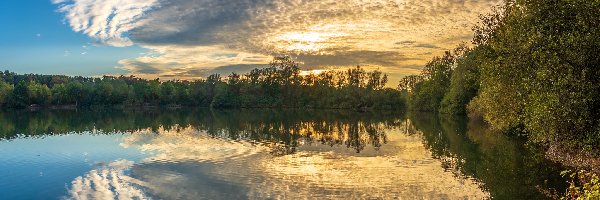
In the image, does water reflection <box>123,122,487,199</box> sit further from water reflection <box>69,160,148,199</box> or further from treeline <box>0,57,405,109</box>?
treeline <box>0,57,405,109</box>

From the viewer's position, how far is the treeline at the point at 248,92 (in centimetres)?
15962

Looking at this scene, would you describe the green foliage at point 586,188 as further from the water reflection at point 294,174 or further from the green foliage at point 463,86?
the green foliage at point 463,86

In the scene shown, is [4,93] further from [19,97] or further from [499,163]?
[499,163]

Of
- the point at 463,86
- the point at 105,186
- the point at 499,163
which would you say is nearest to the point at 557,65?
the point at 499,163

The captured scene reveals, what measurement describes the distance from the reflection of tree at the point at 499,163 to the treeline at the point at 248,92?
10693cm

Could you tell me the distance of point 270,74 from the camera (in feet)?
576

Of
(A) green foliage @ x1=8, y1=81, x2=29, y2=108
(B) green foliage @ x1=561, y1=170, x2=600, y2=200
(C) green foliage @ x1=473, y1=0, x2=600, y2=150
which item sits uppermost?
(C) green foliage @ x1=473, y1=0, x2=600, y2=150

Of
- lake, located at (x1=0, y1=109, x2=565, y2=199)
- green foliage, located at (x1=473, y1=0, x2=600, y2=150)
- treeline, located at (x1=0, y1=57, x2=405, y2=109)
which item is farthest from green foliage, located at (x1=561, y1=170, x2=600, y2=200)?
treeline, located at (x1=0, y1=57, x2=405, y2=109)

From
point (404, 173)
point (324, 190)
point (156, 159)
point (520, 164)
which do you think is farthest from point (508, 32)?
point (156, 159)

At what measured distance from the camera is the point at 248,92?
173250mm

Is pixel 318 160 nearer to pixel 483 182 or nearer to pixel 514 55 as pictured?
pixel 483 182

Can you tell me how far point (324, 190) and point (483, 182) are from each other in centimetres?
906

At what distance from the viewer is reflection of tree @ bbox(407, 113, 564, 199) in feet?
82.1

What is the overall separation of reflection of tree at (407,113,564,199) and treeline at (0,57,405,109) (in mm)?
106928
